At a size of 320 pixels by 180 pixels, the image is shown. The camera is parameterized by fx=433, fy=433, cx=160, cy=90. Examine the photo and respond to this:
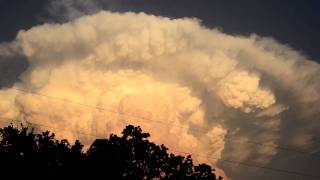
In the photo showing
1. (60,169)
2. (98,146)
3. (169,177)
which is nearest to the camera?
(60,169)

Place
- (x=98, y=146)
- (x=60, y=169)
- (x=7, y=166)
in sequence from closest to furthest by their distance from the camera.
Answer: (x=7, y=166) < (x=60, y=169) < (x=98, y=146)

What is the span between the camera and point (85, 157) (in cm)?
7025

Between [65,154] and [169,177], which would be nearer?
Result: [65,154]

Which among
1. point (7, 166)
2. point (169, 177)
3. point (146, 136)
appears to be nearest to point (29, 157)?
point (7, 166)

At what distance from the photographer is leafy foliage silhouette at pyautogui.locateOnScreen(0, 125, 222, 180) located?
65.4 meters

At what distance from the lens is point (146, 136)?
243 feet

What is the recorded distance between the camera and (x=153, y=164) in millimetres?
74562

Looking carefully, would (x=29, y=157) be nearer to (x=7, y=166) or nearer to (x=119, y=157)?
(x=7, y=166)

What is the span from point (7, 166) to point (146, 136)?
23015 millimetres

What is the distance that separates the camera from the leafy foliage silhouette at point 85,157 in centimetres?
6544

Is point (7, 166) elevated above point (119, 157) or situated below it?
below

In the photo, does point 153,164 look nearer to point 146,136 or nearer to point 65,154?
point 146,136

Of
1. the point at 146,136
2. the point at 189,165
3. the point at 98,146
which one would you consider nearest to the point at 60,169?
the point at 98,146

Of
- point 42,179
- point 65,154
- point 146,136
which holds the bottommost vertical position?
point 42,179
